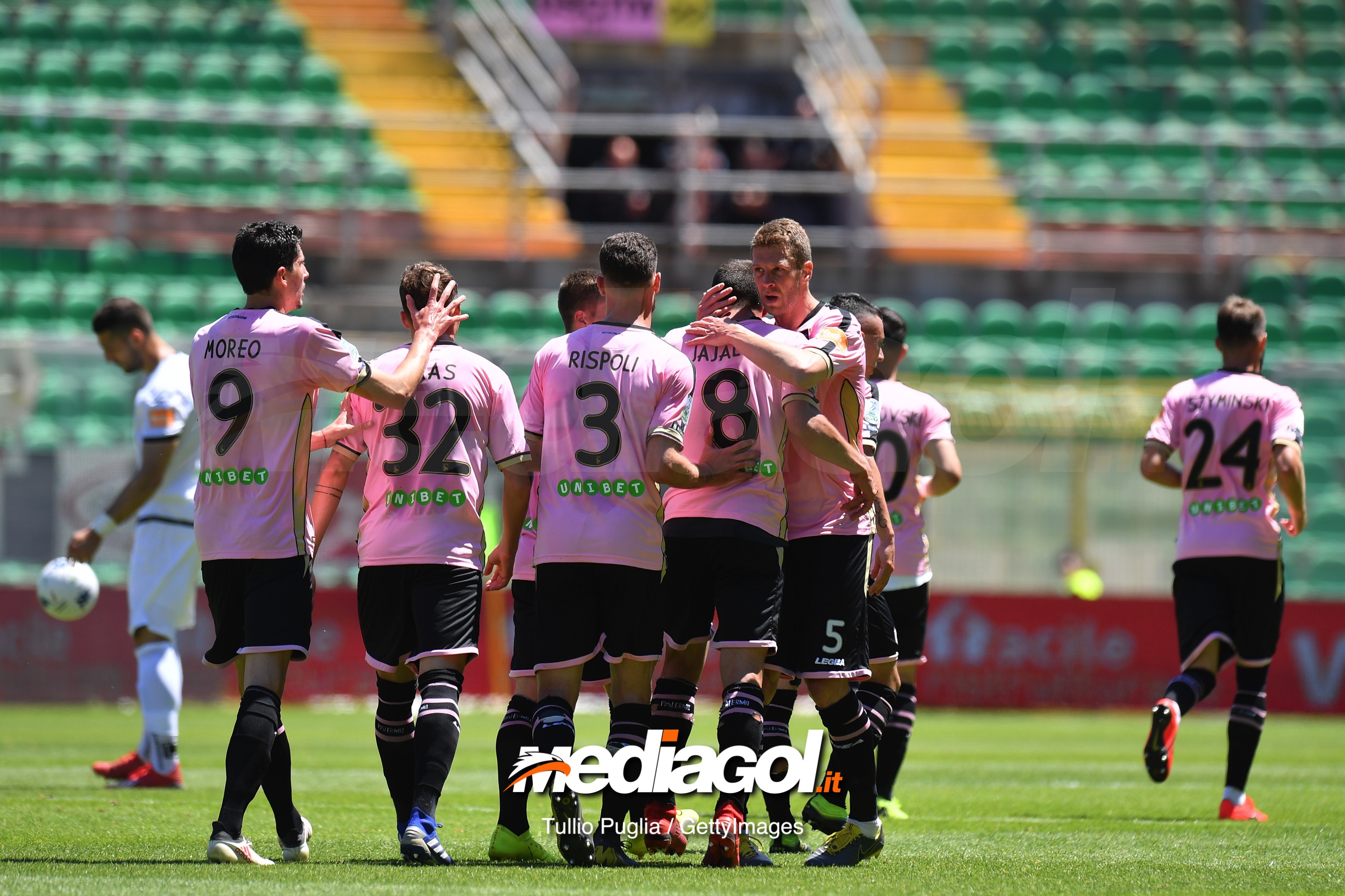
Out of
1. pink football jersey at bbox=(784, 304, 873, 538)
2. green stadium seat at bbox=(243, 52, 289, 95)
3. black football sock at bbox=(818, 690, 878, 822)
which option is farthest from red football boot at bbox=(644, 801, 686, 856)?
green stadium seat at bbox=(243, 52, 289, 95)

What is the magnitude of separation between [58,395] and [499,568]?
11.4 meters

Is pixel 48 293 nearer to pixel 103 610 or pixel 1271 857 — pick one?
pixel 103 610

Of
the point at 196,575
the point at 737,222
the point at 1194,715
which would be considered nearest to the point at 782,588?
the point at 196,575

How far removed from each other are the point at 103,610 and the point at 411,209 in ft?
25.6

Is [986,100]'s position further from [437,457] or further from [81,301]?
[437,457]

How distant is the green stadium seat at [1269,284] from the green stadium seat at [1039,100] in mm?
4590

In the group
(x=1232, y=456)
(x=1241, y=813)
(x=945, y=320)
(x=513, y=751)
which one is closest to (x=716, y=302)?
(x=513, y=751)

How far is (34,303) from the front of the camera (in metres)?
19.9

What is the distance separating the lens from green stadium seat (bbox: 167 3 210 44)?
24.9m

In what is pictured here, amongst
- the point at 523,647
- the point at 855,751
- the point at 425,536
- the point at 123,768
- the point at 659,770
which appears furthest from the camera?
the point at 123,768

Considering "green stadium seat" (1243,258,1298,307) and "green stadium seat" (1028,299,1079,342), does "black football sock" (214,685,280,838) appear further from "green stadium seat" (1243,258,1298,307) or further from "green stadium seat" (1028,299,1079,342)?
"green stadium seat" (1243,258,1298,307)

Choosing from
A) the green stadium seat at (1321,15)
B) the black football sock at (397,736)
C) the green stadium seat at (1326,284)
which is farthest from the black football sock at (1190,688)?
the green stadium seat at (1321,15)

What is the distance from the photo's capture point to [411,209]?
72.4 ft

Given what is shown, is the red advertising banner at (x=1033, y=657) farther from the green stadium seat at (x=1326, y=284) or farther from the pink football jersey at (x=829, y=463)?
the pink football jersey at (x=829, y=463)
